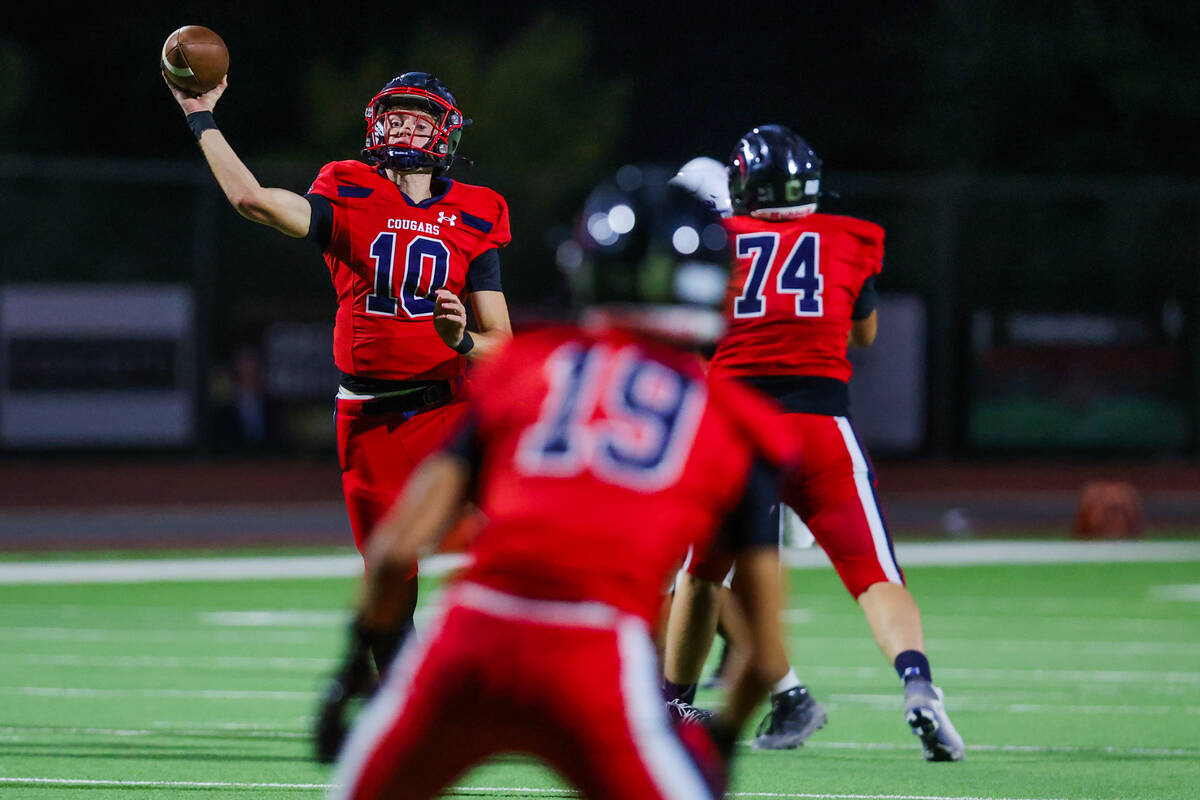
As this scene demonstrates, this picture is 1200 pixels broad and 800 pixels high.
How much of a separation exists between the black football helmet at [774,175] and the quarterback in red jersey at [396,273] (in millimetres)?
944

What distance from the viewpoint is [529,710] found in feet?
9.57

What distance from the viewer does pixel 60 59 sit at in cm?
3978

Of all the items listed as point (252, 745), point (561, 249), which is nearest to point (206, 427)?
point (252, 745)

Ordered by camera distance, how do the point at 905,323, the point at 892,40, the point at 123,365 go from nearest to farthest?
the point at 123,365, the point at 905,323, the point at 892,40

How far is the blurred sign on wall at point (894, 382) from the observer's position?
2188 cm

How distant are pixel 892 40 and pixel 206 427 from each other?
74.2ft

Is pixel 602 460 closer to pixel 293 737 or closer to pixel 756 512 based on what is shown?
pixel 756 512

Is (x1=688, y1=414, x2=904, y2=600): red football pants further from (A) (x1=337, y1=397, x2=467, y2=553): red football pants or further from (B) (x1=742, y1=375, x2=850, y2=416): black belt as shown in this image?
(A) (x1=337, y1=397, x2=467, y2=553): red football pants

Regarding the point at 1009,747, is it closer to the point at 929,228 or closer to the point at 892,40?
the point at 929,228

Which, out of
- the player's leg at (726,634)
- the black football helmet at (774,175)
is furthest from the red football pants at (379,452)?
the black football helmet at (774,175)

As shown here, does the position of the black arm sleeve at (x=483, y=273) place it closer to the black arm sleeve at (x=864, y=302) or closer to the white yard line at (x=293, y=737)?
the black arm sleeve at (x=864, y=302)

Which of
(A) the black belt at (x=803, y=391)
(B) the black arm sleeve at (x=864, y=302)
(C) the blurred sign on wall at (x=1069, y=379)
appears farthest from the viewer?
(C) the blurred sign on wall at (x=1069, y=379)

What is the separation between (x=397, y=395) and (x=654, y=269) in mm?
2938

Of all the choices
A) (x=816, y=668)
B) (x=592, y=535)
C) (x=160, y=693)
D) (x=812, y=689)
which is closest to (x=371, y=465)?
(x=160, y=693)
